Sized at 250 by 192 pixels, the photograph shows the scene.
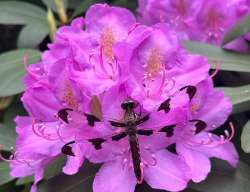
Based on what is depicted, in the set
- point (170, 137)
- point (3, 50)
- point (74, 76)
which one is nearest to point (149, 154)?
point (170, 137)

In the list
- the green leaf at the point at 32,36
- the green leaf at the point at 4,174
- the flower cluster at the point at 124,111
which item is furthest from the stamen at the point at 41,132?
the green leaf at the point at 32,36

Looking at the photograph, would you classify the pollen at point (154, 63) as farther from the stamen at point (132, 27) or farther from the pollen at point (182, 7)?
the pollen at point (182, 7)

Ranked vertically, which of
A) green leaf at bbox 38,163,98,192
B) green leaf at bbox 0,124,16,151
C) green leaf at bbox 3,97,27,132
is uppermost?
green leaf at bbox 38,163,98,192

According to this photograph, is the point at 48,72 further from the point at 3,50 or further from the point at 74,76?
the point at 3,50

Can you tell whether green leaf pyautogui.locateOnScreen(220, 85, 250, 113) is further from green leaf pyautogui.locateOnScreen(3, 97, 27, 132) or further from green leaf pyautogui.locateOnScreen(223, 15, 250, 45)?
green leaf pyautogui.locateOnScreen(3, 97, 27, 132)

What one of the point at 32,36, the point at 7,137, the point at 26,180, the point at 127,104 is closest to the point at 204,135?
the point at 127,104

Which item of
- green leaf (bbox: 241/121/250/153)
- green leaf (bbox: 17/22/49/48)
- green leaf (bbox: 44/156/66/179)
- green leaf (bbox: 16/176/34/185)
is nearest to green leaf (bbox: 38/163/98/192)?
green leaf (bbox: 44/156/66/179)
